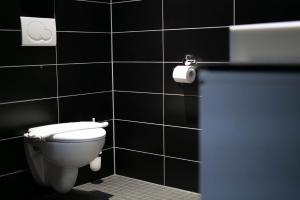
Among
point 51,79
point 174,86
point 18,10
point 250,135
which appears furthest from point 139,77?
point 250,135

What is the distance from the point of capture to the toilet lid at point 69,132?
8.53 ft

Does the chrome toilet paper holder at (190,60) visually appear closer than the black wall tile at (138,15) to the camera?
Yes

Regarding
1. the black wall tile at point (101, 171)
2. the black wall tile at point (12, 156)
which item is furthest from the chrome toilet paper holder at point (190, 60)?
the black wall tile at point (12, 156)

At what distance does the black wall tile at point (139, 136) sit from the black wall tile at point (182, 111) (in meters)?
0.15

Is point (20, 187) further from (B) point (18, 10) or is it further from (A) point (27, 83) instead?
(B) point (18, 10)

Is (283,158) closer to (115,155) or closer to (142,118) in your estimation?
(142,118)

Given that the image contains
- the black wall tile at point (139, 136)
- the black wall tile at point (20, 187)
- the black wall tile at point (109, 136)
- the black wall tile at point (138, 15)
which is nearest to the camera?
the black wall tile at point (20, 187)

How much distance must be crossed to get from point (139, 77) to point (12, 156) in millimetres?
1160

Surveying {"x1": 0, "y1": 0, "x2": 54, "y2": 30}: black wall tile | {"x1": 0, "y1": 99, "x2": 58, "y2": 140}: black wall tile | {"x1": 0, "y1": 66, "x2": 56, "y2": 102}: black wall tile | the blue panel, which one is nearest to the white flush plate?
{"x1": 0, "y1": 0, "x2": 54, "y2": 30}: black wall tile

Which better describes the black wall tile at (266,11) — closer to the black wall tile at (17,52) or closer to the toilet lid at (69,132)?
the toilet lid at (69,132)

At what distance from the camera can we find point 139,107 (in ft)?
11.0

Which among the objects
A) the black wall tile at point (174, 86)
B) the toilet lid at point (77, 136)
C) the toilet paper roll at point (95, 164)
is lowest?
the toilet paper roll at point (95, 164)

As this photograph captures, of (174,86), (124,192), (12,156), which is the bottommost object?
(124,192)

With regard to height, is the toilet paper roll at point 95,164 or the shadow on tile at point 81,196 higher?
the toilet paper roll at point 95,164
